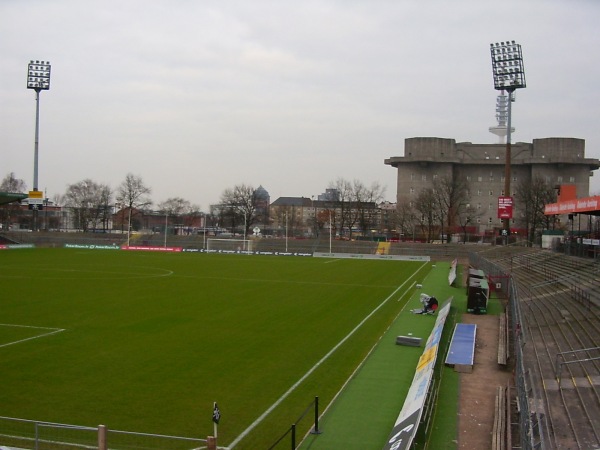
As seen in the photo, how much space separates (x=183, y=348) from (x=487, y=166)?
10273 cm

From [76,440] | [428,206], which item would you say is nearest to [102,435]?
[76,440]

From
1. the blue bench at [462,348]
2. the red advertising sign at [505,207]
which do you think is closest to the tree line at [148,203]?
the red advertising sign at [505,207]

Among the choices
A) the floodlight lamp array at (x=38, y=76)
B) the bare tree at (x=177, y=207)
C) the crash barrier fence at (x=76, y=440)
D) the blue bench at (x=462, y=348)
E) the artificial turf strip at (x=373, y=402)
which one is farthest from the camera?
the bare tree at (x=177, y=207)

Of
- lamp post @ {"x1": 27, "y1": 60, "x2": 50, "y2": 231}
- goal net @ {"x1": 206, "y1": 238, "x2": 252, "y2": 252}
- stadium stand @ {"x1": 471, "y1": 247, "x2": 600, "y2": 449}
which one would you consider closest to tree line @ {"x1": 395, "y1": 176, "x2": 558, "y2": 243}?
goal net @ {"x1": 206, "y1": 238, "x2": 252, "y2": 252}

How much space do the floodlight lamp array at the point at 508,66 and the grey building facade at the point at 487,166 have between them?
1759 inches

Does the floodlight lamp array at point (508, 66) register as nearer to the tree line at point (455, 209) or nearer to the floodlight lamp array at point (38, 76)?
the tree line at point (455, 209)

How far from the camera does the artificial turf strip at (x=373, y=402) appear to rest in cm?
1193

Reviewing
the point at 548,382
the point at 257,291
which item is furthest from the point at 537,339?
the point at 257,291

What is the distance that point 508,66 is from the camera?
6269cm

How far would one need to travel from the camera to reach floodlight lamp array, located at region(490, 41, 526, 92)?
62406mm

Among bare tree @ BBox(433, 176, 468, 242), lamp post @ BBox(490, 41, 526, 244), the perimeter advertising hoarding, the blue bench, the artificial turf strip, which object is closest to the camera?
the perimeter advertising hoarding

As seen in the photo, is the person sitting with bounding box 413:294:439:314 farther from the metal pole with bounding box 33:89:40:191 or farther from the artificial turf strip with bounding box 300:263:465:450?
the metal pole with bounding box 33:89:40:191

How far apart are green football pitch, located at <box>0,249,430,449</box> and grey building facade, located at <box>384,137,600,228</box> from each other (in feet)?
236

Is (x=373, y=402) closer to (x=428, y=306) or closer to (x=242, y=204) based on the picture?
(x=428, y=306)
